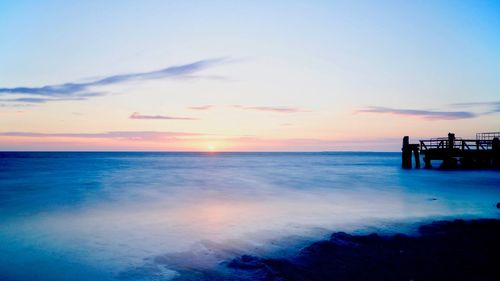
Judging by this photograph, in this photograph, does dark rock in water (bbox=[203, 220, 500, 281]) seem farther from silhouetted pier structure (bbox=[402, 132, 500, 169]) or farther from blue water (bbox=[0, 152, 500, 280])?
silhouetted pier structure (bbox=[402, 132, 500, 169])

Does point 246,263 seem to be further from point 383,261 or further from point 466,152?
point 466,152

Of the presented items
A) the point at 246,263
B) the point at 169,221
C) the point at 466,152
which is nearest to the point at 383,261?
the point at 246,263

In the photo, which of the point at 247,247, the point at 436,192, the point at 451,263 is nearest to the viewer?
the point at 451,263

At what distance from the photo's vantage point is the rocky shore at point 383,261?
23.2 ft

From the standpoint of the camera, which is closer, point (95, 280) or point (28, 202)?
Answer: point (95, 280)

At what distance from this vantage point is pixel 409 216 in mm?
14328

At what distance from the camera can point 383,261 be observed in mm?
7809

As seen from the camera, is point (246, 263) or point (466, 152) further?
point (466, 152)

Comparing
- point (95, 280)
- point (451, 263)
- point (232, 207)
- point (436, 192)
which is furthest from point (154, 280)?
point (436, 192)

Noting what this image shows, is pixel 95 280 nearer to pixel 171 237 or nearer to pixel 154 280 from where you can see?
pixel 154 280

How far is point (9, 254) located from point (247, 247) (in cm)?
655

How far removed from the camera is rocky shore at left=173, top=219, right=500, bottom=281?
7.08m

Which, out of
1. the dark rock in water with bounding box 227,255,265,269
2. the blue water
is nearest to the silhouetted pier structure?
the blue water

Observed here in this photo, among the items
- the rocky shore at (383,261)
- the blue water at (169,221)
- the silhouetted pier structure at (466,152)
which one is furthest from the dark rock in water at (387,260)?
the silhouetted pier structure at (466,152)
